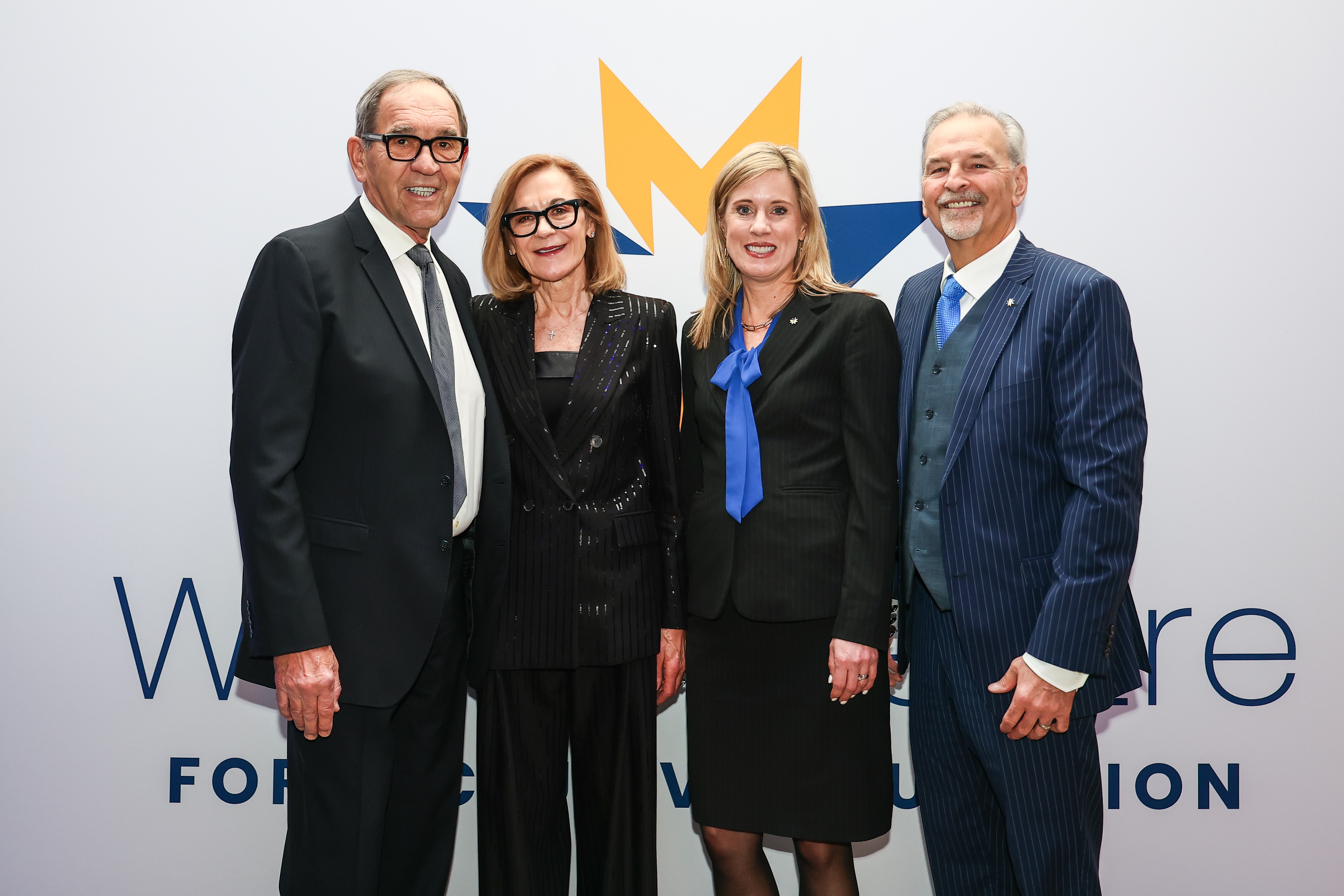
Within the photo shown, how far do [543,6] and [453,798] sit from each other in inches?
87.4

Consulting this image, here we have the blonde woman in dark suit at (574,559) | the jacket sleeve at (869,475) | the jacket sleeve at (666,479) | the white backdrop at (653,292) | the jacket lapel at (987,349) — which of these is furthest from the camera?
the white backdrop at (653,292)

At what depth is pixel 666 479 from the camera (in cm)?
211

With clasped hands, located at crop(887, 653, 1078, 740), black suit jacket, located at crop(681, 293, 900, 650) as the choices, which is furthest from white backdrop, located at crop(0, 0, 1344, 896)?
clasped hands, located at crop(887, 653, 1078, 740)

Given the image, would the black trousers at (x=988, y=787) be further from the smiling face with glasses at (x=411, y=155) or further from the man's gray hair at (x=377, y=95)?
the man's gray hair at (x=377, y=95)

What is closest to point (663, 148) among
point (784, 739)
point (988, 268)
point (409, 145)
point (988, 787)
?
point (409, 145)

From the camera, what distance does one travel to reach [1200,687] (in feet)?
9.00

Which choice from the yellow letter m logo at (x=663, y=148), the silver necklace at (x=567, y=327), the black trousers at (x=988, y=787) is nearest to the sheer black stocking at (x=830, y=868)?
the black trousers at (x=988, y=787)

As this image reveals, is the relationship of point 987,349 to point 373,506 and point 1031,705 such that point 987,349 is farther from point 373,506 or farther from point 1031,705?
point 373,506

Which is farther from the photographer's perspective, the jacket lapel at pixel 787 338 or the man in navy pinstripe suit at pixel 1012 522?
the jacket lapel at pixel 787 338

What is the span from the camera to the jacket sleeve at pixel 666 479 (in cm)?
211

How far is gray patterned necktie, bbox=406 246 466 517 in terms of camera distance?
6.20ft

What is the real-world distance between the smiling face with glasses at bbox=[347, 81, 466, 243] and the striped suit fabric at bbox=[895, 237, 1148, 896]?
1213mm

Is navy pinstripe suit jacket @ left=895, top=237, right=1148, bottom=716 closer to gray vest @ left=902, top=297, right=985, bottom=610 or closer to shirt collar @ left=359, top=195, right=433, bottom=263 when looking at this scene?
gray vest @ left=902, top=297, right=985, bottom=610

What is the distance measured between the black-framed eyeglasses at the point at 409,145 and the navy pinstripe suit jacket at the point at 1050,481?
1225 millimetres
